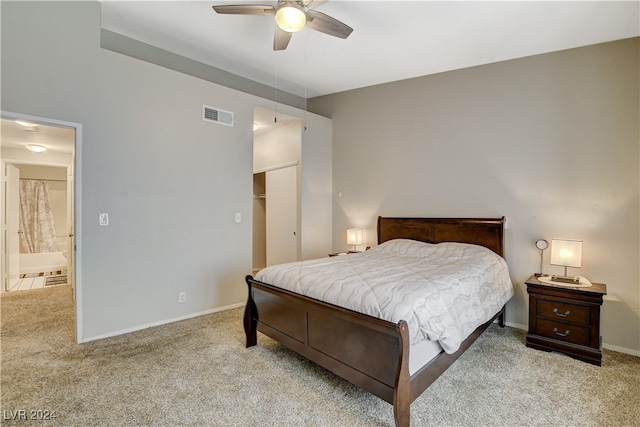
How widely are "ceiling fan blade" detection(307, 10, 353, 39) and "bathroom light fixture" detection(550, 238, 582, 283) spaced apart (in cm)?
280

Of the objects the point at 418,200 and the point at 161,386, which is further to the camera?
the point at 418,200

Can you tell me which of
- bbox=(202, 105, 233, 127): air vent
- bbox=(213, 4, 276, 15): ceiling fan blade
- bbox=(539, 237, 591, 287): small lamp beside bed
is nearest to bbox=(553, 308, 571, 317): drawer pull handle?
bbox=(539, 237, 591, 287): small lamp beside bed

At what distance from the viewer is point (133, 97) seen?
3137 mm

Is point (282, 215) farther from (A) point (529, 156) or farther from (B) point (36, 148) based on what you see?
(B) point (36, 148)

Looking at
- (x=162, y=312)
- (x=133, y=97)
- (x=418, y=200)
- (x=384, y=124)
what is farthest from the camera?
(x=384, y=124)

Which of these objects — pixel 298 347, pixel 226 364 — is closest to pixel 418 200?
pixel 298 347

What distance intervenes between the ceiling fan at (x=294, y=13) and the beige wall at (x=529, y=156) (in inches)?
79.9

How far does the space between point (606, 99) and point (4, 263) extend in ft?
26.6

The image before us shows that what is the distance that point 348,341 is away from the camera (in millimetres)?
1990

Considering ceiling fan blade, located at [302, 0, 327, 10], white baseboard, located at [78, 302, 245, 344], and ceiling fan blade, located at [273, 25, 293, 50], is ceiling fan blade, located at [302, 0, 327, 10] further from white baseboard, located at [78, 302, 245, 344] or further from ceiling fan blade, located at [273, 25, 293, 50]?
white baseboard, located at [78, 302, 245, 344]

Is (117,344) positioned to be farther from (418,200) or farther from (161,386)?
(418,200)

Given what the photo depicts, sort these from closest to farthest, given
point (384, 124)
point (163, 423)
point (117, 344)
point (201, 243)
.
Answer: point (163, 423), point (117, 344), point (201, 243), point (384, 124)

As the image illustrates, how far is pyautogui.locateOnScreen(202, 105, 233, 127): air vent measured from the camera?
12.0ft

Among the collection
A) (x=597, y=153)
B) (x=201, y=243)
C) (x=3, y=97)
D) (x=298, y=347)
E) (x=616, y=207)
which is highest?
(x=3, y=97)
